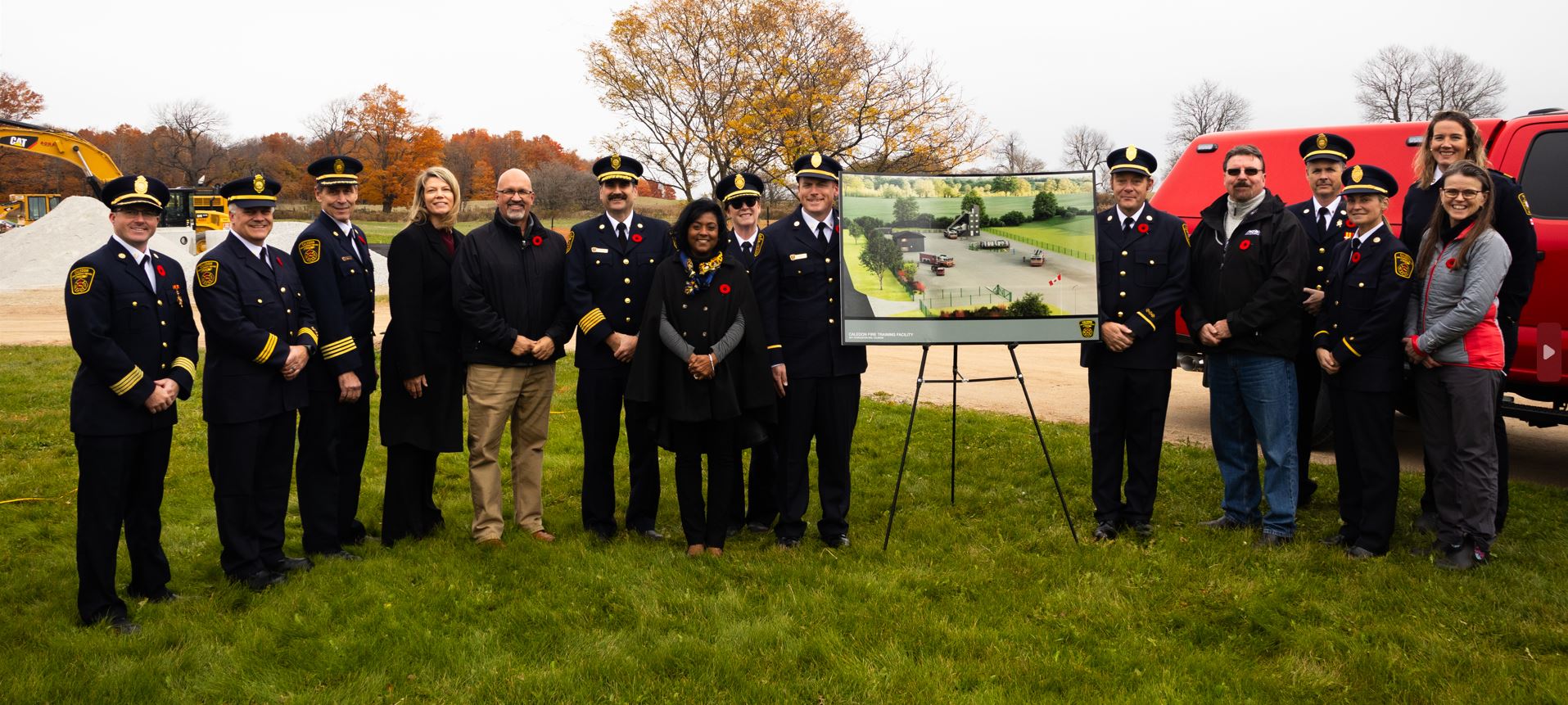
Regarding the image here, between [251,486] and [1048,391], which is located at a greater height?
[251,486]

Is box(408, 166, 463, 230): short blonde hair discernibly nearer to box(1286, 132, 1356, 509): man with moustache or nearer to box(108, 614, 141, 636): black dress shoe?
box(108, 614, 141, 636): black dress shoe

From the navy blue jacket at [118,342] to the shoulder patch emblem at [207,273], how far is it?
0.12 meters

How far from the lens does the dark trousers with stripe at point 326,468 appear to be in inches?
209

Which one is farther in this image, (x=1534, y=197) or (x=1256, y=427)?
(x=1534, y=197)

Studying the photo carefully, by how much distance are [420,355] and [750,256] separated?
6.23 ft

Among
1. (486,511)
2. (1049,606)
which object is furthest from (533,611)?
(1049,606)

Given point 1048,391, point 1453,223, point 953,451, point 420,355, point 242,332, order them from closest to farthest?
1. point 242,332
2. point 1453,223
3. point 420,355
4. point 953,451
5. point 1048,391

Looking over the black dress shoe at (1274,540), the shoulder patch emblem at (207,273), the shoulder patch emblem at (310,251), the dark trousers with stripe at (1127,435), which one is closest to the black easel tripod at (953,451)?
the dark trousers with stripe at (1127,435)

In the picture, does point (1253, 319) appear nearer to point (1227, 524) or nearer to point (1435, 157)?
point (1227, 524)

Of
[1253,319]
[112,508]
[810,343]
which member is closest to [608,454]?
[810,343]

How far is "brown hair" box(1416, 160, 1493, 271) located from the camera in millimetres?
4906

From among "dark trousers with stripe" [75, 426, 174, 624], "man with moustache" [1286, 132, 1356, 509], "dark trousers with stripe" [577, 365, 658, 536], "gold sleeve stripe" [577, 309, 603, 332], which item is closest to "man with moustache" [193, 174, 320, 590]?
"dark trousers with stripe" [75, 426, 174, 624]

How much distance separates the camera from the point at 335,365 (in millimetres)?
5180

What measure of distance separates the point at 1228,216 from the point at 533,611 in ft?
14.1
